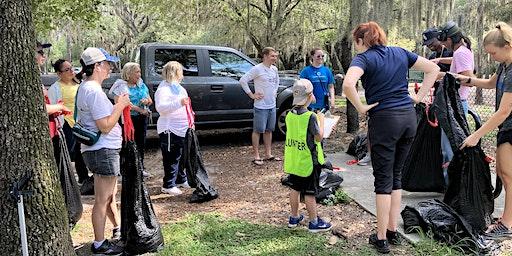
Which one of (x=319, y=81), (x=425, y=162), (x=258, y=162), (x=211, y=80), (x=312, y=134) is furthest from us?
(x=211, y=80)

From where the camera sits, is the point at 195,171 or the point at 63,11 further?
the point at 63,11

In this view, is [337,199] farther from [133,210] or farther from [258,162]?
[133,210]

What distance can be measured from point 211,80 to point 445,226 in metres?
5.08

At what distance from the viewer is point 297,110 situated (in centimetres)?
411

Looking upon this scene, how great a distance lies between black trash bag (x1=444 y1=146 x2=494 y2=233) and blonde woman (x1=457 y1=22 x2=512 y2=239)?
96mm

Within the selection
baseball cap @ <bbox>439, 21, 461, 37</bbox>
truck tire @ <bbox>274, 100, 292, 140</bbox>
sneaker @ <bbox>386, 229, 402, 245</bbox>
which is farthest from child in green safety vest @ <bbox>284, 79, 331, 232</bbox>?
truck tire @ <bbox>274, 100, 292, 140</bbox>

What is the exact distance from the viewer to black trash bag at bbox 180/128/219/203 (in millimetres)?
5195

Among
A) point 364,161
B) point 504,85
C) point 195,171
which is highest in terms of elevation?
point 504,85

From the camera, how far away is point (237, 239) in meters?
4.07

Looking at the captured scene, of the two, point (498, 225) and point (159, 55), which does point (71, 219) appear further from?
point (159, 55)

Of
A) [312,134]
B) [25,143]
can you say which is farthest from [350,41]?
[25,143]

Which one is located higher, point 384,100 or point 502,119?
point 384,100

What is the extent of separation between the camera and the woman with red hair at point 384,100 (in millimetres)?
3537

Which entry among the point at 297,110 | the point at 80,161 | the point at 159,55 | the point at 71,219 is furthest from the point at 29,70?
the point at 159,55
